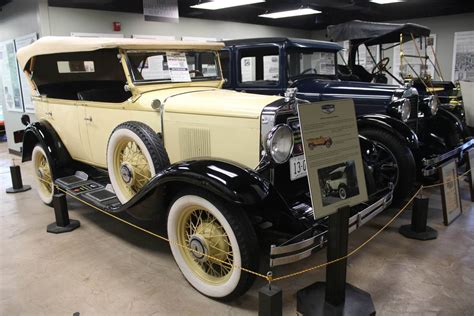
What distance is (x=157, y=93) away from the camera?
3.12 m

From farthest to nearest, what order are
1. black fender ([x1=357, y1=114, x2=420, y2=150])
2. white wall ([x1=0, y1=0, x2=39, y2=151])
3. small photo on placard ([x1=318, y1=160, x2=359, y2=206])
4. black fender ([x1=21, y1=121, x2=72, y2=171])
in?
white wall ([x1=0, y1=0, x2=39, y2=151]), black fender ([x1=21, y1=121, x2=72, y2=171]), black fender ([x1=357, y1=114, x2=420, y2=150]), small photo on placard ([x1=318, y1=160, x2=359, y2=206])

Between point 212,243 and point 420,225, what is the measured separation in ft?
6.74

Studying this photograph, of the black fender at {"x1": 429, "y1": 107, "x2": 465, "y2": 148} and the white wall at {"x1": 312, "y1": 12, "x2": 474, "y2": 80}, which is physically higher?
the white wall at {"x1": 312, "y1": 12, "x2": 474, "y2": 80}

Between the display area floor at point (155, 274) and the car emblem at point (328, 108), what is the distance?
1270mm

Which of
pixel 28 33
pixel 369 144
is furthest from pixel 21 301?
pixel 28 33

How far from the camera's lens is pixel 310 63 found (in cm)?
495

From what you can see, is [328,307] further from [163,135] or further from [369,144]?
[369,144]

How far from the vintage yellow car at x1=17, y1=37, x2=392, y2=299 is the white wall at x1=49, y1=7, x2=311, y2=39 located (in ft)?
7.10

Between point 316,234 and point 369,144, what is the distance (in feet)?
6.45

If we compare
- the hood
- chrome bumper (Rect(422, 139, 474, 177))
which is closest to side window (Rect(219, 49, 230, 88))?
the hood

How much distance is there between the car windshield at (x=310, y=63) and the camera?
15.1ft

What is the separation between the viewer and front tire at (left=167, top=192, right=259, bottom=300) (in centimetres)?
215

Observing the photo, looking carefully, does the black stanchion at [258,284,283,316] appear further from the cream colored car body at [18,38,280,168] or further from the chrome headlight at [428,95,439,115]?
the chrome headlight at [428,95,439,115]

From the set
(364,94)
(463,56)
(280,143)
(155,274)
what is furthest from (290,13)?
(155,274)
